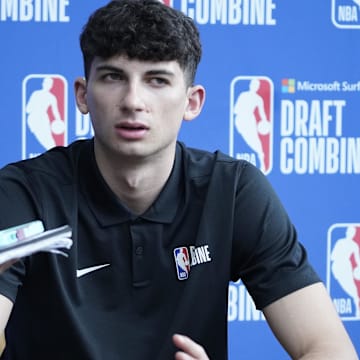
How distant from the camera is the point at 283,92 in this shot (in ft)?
7.84

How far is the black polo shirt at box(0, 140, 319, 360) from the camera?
147 cm

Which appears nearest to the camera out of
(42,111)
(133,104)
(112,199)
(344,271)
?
(133,104)

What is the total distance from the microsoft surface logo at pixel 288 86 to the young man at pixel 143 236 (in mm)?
859

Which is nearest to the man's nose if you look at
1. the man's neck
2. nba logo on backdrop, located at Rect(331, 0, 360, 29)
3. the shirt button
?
the man's neck

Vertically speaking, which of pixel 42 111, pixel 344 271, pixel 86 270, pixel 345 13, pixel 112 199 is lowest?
pixel 344 271

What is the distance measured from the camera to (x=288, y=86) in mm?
2387

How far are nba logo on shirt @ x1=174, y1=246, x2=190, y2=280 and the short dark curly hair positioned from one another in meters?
0.31

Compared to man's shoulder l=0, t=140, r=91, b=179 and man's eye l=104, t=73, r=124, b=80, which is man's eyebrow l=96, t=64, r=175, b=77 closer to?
man's eye l=104, t=73, r=124, b=80

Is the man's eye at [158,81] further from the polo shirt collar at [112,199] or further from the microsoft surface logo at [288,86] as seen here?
the microsoft surface logo at [288,86]

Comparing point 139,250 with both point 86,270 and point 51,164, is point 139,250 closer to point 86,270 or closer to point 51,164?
point 86,270

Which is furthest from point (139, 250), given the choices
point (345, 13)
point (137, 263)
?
point (345, 13)

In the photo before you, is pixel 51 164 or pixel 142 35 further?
pixel 51 164

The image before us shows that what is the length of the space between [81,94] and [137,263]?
0.34 metres

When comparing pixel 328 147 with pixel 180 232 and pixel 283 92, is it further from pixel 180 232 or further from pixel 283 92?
pixel 180 232
